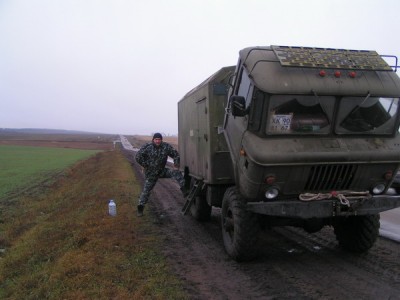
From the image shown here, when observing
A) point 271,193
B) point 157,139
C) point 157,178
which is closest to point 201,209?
point 157,178

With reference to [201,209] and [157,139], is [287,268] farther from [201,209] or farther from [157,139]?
[157,139]

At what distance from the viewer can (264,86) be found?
5902 mm

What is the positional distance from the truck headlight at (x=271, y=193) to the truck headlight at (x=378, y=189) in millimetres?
1480

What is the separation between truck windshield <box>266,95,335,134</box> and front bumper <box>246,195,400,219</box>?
100cm

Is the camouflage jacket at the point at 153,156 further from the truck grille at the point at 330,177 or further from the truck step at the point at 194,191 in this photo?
the truck grille at the point at 330,177

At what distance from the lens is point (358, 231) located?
679cm

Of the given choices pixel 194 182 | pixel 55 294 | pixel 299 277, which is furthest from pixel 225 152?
pixel 55 294

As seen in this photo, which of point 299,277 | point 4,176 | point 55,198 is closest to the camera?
point 299,277

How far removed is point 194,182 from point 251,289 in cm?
440

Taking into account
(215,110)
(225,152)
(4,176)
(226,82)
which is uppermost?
(226,82)

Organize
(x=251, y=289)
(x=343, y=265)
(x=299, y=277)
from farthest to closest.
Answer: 1. (x=343, y=265)
2. (x=299, y=277)
3. (x=251, y=289)

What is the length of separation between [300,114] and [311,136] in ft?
1.15

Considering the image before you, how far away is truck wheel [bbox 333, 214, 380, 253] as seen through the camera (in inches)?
263

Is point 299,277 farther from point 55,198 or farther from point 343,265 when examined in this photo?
point 55,198
